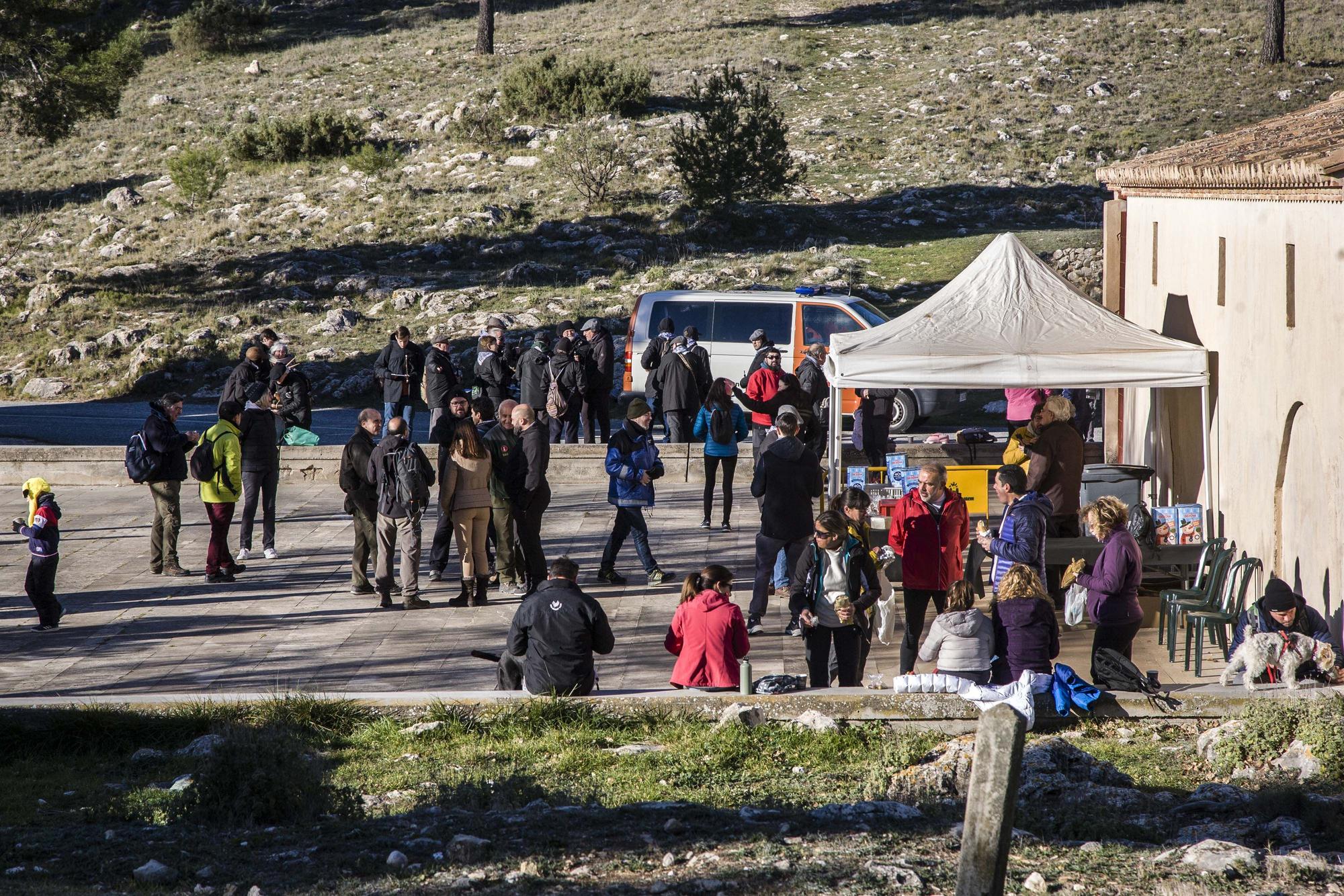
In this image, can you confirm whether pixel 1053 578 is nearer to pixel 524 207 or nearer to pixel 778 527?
pixel 778 527

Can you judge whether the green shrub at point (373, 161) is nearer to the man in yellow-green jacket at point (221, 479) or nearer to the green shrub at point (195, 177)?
the green shrub at point (195, 177)

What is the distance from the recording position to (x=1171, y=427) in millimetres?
13211

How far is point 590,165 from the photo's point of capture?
3706 centimetres

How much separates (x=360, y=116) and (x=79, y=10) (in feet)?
46.6

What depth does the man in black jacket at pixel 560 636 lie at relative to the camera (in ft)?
26.7

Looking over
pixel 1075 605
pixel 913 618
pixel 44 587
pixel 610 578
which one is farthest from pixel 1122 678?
pixel 44 587

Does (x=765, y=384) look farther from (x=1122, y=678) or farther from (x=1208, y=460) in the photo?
(x=1122, y=678)

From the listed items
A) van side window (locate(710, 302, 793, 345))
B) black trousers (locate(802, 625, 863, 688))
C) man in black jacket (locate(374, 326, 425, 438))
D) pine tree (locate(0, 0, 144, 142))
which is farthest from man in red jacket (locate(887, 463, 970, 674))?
pine tree (locate(0, 0, 144, 142))

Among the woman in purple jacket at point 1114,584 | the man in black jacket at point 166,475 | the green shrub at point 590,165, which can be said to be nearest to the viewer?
the woman in purple jacket at point 1114,584

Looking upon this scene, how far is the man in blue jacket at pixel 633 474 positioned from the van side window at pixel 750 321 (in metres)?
8.31

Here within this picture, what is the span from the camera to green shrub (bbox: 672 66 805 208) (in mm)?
34281

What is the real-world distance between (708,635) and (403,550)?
380 centimetres

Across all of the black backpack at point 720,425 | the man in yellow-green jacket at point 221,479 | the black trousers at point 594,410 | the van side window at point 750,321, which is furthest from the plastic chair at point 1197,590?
the van side window at point 750,321

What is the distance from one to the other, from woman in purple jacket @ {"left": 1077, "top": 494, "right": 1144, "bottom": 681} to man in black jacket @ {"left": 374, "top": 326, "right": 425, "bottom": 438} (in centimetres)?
1060
